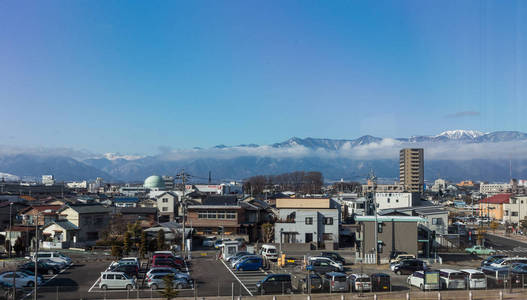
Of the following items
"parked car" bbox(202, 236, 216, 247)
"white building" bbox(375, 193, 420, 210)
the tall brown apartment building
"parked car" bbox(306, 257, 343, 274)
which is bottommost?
"parked car" bbox(202, 236, 216, 247)

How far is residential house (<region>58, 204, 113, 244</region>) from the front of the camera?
129ft

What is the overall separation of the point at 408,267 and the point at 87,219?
27.8 meters

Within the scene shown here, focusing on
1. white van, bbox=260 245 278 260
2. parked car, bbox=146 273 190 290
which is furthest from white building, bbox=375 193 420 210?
parked car, bbox=146 273 190 290

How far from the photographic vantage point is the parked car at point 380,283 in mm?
19266

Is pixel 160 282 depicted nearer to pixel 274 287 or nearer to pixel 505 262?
pixel 274 287

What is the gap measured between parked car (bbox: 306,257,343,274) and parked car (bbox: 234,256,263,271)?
266 cm

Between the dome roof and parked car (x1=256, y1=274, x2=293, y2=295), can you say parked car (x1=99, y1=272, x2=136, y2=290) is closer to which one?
parked car (x1=256, y1=274, x2=293, y2=295)

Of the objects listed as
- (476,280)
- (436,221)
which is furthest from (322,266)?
(436,221)

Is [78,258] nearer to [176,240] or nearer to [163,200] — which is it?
[176,240]

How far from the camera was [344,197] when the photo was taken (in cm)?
7544

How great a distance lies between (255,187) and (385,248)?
278 ft

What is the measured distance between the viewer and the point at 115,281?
2022cm

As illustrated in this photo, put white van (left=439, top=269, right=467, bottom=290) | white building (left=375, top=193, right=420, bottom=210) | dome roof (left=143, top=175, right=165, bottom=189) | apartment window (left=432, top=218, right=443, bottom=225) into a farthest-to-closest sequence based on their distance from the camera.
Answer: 1. dome roof (left=143, top=175, right=165, bottom=189)
2. white building (left=375, top=193, right=420, bottom=210)
3. apartment window (left=432, top=218, right=443, bottom=225)
4. white van (left=439, top=269, right=467, bottom=290)

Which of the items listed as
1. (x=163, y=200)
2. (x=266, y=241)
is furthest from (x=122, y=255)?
(x=163, y=200)
